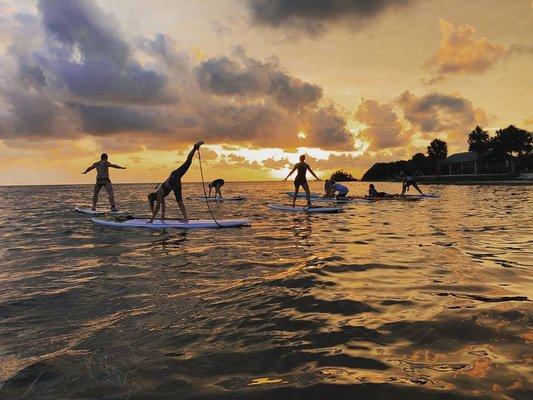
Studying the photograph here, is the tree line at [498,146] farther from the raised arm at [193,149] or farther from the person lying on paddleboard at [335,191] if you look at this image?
the raised arm at [193,149]

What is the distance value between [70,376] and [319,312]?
3077 mm

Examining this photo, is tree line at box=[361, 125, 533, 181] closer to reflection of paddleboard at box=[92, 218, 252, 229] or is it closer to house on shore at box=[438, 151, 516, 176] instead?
house on shore at box=[438, 151, 516, 176]

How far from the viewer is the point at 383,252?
1005cm

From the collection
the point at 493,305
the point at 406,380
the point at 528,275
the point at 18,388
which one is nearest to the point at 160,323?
the point at 18,388

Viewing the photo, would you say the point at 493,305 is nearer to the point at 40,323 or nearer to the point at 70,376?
the point at 70,376

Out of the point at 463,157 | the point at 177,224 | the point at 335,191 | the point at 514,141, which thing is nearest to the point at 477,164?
the point at 463,157

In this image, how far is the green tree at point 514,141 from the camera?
87.4 metres

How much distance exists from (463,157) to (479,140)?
12.1 m

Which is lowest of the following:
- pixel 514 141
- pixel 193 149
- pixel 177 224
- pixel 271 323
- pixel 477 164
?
pixel 271 323

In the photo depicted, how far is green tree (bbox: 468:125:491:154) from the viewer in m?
93.4

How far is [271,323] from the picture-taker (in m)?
5.21

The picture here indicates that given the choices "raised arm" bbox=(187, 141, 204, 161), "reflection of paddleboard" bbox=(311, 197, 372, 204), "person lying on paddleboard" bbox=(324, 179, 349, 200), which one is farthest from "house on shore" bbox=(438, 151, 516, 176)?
"raised arm" bbox=(187, 141, 204, 161)

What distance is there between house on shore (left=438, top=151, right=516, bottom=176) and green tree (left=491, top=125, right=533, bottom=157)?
220 cm

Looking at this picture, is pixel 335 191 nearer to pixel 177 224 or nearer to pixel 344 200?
pixel 344 200
